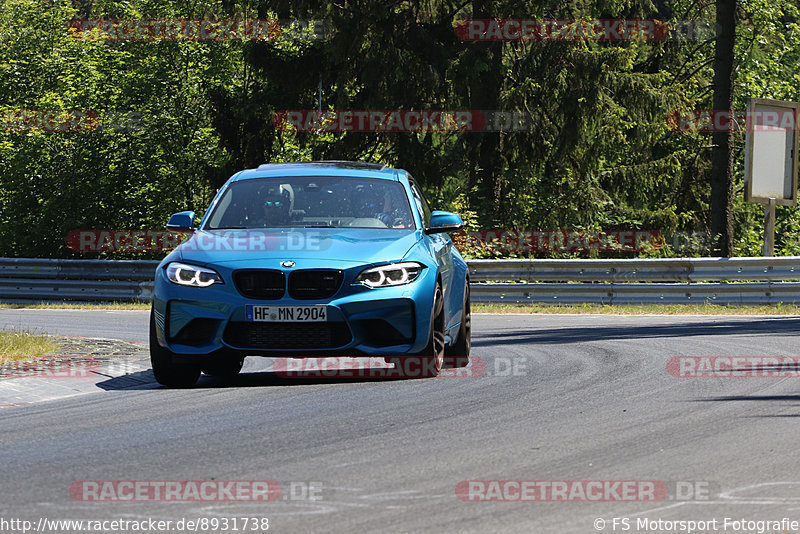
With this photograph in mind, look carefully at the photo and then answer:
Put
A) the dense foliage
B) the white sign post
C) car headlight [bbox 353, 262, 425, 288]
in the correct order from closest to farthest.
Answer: car headlight [bbox 353, 262, 425, 288], the white sign post, the dense foliage

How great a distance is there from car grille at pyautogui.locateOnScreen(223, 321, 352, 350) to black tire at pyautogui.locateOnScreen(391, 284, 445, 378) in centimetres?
64

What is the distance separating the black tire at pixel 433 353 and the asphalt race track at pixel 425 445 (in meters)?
0.17

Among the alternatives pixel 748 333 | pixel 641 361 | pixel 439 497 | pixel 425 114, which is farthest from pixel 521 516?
pixel 425 114

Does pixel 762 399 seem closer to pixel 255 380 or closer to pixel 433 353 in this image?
pixel 433 353

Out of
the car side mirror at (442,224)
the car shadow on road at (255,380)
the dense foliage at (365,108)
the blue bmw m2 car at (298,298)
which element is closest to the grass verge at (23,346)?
the car shadow on road at (255,380)

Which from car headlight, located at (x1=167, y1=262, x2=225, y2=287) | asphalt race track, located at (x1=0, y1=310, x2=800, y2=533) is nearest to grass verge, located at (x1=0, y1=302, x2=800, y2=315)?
asphalt race track, located at (x1=0, y1=310, x2=800, y2=533)

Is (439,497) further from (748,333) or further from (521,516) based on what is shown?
(748,333)

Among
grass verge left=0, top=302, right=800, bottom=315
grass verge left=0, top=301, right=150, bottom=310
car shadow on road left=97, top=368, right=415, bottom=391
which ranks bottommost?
grass verge left=0, top=301, right=150, bottom=310

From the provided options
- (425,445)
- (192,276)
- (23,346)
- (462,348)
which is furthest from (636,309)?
(425,445)

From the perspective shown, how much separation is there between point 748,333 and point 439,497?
33.0ft

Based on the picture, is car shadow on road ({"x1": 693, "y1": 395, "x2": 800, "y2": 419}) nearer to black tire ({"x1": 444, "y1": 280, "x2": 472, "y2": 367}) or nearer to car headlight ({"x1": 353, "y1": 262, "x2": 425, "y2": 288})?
car headlight ({"x1": 353, "y1": 262, "x2": 425, "y2": 288})

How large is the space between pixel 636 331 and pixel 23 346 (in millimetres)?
7259

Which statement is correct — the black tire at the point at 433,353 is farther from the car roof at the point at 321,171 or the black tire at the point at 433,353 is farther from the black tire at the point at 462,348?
the car roof at the point at 321,171

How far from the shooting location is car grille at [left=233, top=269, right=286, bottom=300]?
29.5 feet
